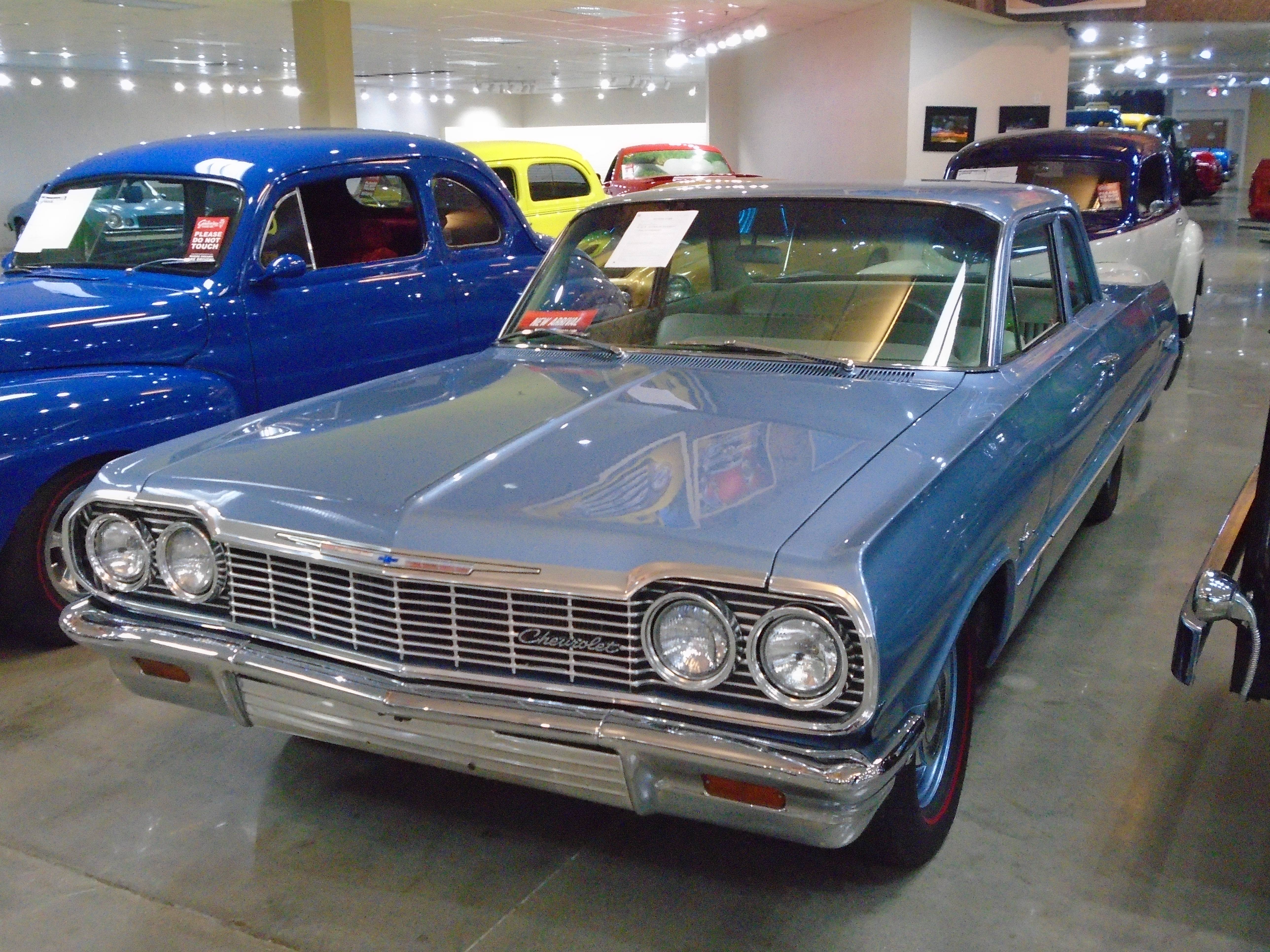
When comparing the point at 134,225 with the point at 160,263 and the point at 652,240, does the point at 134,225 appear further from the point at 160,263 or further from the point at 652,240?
the point at 652,240

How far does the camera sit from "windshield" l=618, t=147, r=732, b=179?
44.3 feet

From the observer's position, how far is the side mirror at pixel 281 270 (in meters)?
4.21

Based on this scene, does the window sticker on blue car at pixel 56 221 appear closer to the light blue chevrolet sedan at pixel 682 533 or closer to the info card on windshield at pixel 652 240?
the light blue chevrolet sedan at pixel 682 533

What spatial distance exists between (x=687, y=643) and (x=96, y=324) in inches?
108

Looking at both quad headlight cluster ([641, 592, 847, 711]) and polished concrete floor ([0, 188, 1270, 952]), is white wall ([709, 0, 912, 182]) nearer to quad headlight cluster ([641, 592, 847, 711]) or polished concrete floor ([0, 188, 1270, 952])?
polished concrete floor ([0, 188, 1270, 952])

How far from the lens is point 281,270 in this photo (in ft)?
13.8

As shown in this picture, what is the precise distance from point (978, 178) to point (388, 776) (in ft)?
21.7

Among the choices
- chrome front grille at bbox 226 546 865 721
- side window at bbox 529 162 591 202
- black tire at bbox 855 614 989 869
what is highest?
side window at bbox 529 162 591 202

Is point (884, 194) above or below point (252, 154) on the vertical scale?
below

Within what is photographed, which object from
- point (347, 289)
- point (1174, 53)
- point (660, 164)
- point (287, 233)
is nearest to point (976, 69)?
point (660, 164)

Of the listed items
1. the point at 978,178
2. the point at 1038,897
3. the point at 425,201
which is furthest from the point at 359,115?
the point at 1038,897

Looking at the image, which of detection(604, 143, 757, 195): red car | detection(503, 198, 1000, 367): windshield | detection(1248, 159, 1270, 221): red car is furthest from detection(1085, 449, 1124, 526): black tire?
detection(1248, 159, 1270, 221): red car

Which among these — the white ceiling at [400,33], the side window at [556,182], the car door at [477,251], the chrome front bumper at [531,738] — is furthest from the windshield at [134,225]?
the white ceiling at [400,33]

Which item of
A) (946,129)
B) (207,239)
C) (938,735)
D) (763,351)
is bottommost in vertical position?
(938,735)
